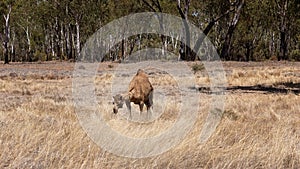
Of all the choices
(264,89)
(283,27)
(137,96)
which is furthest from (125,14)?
(137,96)

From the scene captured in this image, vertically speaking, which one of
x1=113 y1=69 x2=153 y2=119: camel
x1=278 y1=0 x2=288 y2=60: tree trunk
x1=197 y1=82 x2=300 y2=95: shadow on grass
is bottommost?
x1=197 y1=82 x2=300 y2=95: shadow on grass

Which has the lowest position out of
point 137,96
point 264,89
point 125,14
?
point 264,89

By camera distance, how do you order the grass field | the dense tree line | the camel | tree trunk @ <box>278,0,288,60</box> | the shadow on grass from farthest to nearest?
the dense tree line
tree trunk @ <box>278,0,288,60</box>
the shadow on grass
the camel
the grass field

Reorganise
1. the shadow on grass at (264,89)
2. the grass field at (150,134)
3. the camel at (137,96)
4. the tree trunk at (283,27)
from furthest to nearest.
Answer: the tree trunk at (283,27), the shadow on grass at (264,89), the camel at (137,96), the grass field at (150,134)

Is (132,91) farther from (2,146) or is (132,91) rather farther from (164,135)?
(2,146)

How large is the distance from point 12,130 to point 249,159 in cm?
363

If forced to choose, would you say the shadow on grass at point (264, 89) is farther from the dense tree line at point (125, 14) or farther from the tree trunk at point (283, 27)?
the tree trunk at point (283, 27)

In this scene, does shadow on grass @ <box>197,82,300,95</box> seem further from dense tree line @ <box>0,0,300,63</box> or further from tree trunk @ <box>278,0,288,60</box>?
tree trunk @ <box>278,0,288,60</box>

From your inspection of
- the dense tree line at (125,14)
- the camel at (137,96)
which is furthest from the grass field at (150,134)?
the dense tree line at (125,14)

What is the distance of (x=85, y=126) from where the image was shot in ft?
26.1

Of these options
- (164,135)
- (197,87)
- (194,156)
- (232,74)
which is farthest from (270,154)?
(232,74)

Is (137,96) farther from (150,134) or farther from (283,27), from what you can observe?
(283,27)

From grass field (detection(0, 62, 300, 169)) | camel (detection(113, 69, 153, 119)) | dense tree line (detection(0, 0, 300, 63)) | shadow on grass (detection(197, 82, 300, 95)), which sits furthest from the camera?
dense tree line (detection(0, 0, 300, 63))

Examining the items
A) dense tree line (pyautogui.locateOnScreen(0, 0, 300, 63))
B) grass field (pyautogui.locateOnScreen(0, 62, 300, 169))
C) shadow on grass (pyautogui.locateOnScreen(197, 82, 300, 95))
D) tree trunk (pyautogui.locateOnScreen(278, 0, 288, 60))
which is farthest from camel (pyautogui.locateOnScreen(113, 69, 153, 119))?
tree trunk (pyautogui.locateOnScreen(278, 0, 288, 60))
